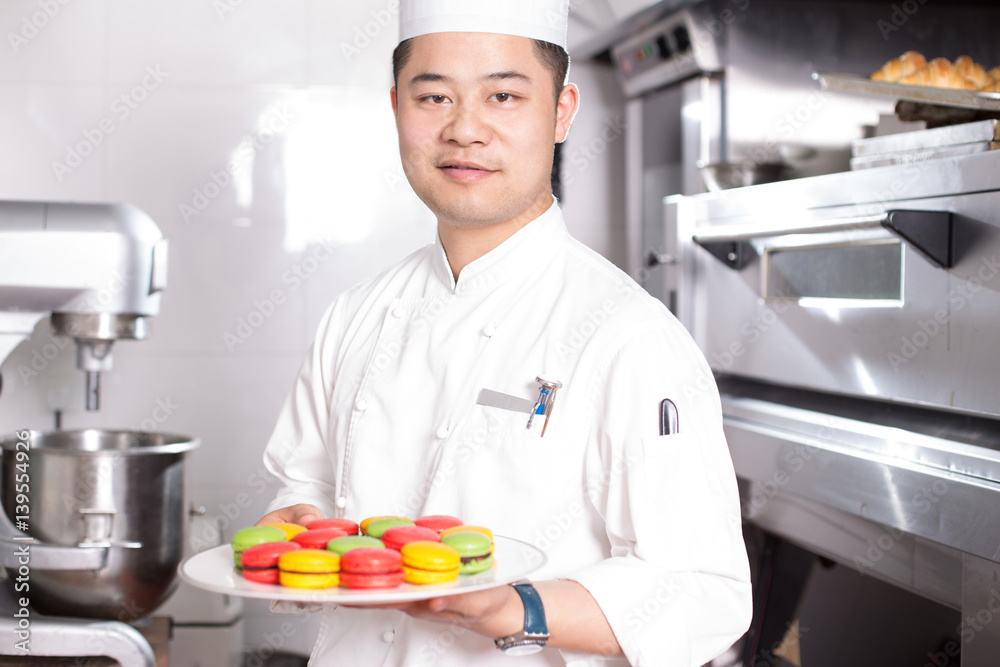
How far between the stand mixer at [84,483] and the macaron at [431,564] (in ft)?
3.29

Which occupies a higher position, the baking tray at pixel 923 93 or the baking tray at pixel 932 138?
the baking tray at pixel 923 93

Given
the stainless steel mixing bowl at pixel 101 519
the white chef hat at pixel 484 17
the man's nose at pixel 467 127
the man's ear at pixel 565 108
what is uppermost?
the white chef hat at pixel 484 17

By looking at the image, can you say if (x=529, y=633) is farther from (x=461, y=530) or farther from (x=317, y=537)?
(x=317, y=537)

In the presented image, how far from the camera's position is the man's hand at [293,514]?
1120 millimetres

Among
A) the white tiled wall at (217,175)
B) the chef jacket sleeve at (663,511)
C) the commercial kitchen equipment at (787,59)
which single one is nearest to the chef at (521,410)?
the chef jacket sleeve at (663,511)

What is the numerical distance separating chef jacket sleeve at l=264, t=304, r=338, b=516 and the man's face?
31cm

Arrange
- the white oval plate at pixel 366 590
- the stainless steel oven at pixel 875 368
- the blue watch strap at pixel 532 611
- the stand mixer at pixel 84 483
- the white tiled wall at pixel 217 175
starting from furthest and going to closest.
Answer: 1. the white tiled wall at pixel 217 175
2. the stand mixer at pixel 84 483
3. the stainless steel oven at pixel 875 368
4. the blue watch strap at pixel 532 611
5. the white oval plate at pixel 366 590

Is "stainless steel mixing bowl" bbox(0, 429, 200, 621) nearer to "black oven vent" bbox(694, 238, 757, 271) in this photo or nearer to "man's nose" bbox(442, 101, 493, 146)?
"man's nose" bbox(442, 101, 493, 146)

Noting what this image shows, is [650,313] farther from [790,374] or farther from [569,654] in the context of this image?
[790,374]

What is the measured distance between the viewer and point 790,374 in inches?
66.1

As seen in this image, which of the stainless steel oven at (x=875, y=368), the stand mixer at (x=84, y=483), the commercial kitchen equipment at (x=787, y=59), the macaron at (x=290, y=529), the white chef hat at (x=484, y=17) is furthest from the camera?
the commercial kitchen equipment at (x=787, y=59)

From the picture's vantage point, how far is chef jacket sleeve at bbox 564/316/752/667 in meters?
0.88

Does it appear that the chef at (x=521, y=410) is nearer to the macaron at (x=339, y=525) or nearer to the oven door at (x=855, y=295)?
the macaron at (x=339, y=525)

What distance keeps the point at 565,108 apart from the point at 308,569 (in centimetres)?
67
